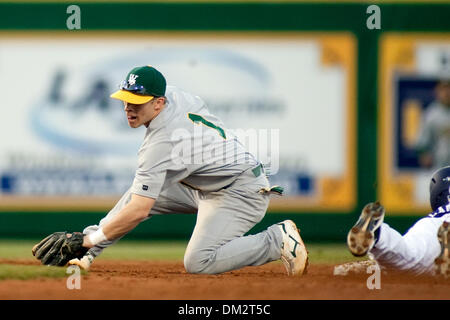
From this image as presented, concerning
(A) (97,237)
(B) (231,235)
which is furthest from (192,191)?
(A) (97,237)

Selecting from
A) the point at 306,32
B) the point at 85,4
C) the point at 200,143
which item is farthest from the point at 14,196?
the point at 200,143

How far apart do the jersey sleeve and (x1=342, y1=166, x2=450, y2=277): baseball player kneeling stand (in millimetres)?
1419

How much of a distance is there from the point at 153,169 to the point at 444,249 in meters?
2.07

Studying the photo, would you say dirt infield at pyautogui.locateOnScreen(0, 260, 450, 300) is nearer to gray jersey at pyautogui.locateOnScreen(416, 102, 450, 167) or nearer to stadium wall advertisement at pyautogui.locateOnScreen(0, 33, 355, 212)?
stadium wall advertisement at pyautogui.locateOnScreen(0, 33, 355, 212)

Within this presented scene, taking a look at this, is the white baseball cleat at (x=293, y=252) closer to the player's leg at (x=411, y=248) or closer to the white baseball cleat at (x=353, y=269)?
the white baseball cleat at (x=353, y=269)

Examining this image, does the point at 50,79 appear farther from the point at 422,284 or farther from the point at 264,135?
the point at 422,284

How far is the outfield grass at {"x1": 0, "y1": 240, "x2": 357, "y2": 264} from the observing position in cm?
867

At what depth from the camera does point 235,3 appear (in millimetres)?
11102

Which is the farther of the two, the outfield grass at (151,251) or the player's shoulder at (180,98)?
the outfield grass at (151,251)

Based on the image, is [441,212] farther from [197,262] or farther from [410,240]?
[197,262]

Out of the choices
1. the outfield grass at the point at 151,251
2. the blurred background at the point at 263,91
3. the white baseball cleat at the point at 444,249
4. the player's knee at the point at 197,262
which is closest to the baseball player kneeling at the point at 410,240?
the white baseball cleat at the point at 444,249

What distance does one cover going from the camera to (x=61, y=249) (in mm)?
6516

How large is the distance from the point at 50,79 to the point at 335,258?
4.53 m

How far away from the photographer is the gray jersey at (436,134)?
A: 11.1 meters
